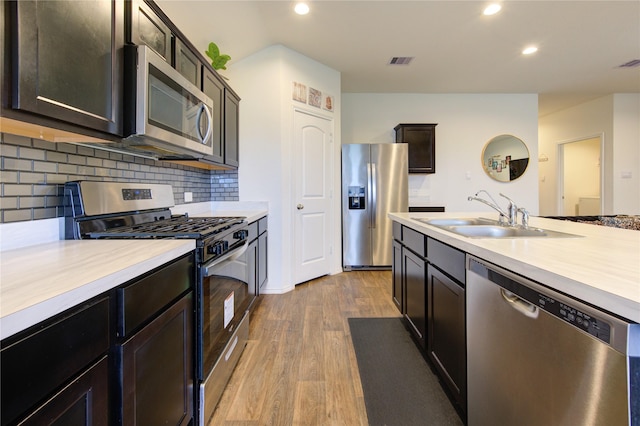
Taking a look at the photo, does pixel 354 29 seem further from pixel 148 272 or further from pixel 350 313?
pixel 148 272

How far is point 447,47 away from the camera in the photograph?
326cm

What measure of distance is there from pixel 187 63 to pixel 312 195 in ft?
6.25

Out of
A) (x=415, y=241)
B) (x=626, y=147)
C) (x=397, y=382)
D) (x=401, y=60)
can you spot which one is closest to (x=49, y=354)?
(x=397, y=382)

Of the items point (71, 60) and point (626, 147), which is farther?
point (626, 147)

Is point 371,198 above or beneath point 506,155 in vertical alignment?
beneath

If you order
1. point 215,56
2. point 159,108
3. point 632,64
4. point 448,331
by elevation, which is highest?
point 632,64

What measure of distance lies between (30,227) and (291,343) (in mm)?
1573

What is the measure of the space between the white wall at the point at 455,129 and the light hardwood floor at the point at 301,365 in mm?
2602

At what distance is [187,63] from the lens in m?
1.86

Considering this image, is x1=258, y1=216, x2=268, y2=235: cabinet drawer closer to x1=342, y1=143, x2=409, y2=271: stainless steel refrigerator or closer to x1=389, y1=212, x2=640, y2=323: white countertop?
x1=342, y1=143, x2=409, y2=271: stainless steel refrigerator

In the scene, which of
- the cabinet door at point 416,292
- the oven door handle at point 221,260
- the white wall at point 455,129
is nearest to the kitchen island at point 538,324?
the cabinet door at point 416,292

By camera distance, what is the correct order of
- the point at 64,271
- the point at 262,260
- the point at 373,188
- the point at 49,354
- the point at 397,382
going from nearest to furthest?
the point at 49,354 → the point at 64,271 → the point at 397,382 → the point at 262,260 → the point at 373,188

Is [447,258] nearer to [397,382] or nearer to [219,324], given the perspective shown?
[397,382]

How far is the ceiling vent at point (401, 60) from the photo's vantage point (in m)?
3.50
